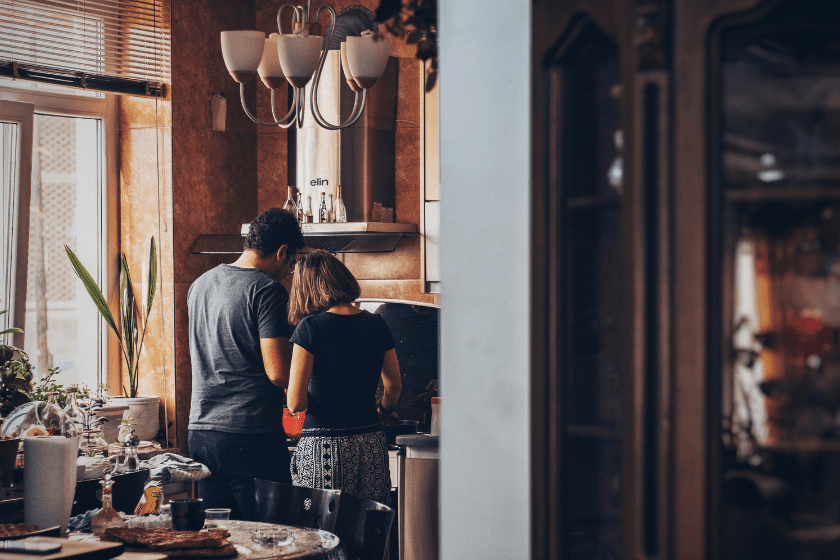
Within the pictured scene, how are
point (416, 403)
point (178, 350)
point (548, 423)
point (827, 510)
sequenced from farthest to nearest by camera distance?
point (178, 350) < point (416, 403) < point (548, 423) < point (827, 510)

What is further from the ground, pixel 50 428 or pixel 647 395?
pixel 647 395

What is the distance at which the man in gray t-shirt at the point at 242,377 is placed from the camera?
310 centimetres

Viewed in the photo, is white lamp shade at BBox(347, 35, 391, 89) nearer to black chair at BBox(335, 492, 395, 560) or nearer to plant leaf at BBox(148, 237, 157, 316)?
black chair at BBox(335, 492, 395, 560)

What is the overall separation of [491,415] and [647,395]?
0.69 m

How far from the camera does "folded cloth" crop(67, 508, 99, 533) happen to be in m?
2.42

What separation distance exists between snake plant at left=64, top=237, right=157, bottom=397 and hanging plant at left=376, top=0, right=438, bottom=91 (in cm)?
322

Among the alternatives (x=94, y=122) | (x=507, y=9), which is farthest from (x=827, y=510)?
(x=94, y=122)

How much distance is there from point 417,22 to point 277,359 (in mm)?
1622

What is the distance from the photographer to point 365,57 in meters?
2.51

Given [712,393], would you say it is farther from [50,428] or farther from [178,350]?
[178,350]

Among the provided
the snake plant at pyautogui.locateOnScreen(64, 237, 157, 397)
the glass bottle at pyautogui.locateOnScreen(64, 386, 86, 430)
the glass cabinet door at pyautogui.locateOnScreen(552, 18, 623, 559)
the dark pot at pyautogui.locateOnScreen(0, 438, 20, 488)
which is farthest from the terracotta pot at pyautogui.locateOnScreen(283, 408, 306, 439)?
the glass cabinet door at pyautogui.locateOnScreen(552, 18, 623, 559)

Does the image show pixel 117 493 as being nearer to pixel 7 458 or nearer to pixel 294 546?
pixel 7 458

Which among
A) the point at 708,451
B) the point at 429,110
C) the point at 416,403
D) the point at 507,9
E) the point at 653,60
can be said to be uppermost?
the point at 429,110

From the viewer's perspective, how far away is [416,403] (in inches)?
172
